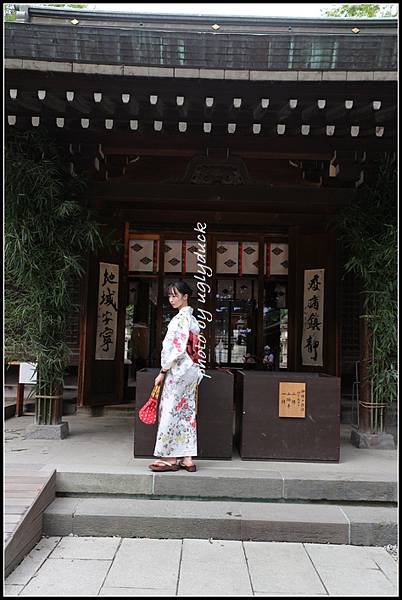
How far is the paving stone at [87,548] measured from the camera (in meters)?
3.39

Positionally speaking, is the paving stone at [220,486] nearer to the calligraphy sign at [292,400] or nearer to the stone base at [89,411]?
the calligraphy sign at [292,400]

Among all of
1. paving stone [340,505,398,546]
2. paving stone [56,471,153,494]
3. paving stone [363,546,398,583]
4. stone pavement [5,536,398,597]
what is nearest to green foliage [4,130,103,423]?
paving stone [56,471,153,494]

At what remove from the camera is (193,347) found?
4.29m

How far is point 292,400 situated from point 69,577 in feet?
8.11

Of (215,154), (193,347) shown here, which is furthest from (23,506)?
(215,154)

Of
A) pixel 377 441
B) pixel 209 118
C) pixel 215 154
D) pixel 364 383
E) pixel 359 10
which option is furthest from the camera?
pixel 359 10

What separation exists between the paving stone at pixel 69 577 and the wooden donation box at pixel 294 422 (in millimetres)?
1870

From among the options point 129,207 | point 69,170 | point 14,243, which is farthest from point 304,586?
point 129,207

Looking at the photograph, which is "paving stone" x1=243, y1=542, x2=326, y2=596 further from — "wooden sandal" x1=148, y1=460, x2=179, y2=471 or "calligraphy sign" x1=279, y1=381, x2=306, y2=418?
"calligraphy sign" x1=279, y1=381, x2=306, y2=418

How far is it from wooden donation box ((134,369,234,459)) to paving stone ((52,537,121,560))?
1055 mm

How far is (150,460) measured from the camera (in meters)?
4.60

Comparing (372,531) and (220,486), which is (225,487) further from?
(372,531)

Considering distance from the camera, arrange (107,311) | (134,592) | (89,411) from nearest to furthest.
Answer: (134,592) → (89,411) → (107,311)

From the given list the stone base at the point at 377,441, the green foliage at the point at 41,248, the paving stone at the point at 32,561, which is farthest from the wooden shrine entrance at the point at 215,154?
the paving stone at the point at 32,561
